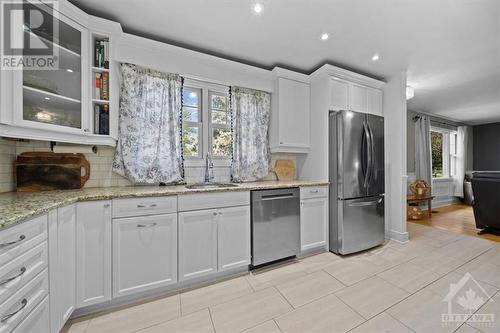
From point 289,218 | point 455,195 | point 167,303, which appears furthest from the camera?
point 455,195

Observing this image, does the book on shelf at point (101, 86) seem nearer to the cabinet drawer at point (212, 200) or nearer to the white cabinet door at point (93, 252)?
the white cabinet door at point (93, 252)

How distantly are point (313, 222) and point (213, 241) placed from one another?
129 centimetres

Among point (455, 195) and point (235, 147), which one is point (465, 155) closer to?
point (455, 195)

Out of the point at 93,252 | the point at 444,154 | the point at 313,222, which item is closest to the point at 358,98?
the point at 313,222

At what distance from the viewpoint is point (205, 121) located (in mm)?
2506

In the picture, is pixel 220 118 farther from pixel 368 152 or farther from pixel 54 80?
pixel 368 152

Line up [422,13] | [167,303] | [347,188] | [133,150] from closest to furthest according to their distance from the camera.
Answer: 1. [167,303]
2. [422,13]
3. [133,150]
4. [347,188]

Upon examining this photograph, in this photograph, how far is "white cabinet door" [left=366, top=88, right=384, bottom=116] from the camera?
290cm

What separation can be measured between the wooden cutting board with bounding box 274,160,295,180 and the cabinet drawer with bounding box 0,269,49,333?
8.01 ft

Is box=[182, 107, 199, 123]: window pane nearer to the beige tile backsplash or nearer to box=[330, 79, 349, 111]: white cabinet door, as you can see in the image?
the beige tile backsplash

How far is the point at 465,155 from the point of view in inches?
236

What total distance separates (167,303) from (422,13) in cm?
332

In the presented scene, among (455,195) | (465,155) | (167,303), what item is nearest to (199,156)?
(167,303)

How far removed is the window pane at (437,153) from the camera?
5750mm
